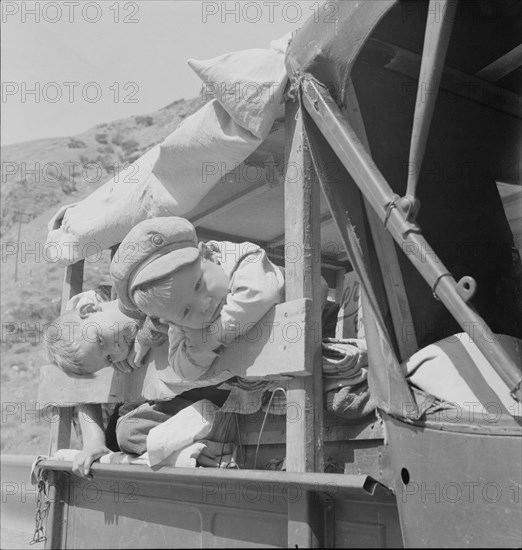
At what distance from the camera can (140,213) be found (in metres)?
3.34

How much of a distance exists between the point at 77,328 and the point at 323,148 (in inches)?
64.4

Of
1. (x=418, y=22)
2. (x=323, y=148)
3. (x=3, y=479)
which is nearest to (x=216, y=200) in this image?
(x=323, y=148)

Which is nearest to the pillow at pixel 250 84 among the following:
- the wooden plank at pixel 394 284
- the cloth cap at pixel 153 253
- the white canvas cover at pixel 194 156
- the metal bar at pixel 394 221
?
the white canvas cover at pixel 194 156

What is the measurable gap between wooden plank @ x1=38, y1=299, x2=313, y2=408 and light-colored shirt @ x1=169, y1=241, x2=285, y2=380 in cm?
5

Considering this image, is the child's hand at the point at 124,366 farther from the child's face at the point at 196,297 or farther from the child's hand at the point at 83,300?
the child's face at the point at 196,297

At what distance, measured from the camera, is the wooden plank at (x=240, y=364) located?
239cm

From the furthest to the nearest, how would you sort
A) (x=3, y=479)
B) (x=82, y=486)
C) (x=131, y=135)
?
(x=131, y=135) → (x=3, y=479) → (x=82, y=486)

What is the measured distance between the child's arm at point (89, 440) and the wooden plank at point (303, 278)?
4.63 feet

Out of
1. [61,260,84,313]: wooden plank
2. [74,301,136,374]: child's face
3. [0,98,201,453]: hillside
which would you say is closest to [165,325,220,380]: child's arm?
[74,301,136,374]: child's face

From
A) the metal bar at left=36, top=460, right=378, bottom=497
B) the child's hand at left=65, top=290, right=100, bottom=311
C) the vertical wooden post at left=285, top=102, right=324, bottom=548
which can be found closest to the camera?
the metal bar at left=36, top=460, right=378, bottom=497

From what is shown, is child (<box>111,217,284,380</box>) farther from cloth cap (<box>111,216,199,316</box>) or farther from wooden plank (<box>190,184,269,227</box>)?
wooden plank (<box>190,184,269,227</box>)

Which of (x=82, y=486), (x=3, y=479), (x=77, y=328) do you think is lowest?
(x=3, y=479)

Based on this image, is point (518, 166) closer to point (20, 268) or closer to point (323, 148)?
point (323, 148)

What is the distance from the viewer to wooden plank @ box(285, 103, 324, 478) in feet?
7.64
